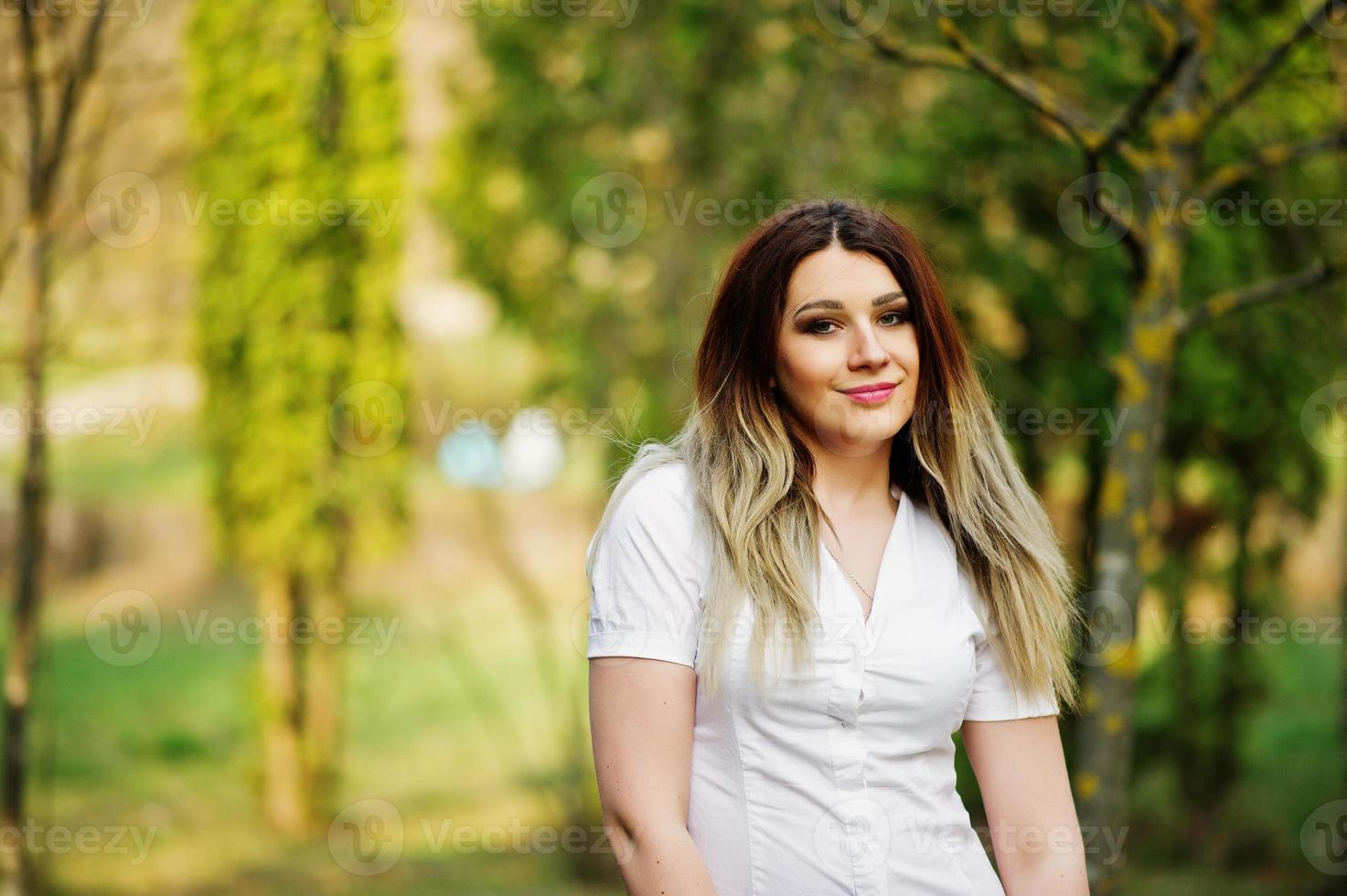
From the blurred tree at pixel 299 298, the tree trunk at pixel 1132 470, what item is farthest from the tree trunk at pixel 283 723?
the tree trunk at pixel 1132 470

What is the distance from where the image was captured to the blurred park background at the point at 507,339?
441 cm

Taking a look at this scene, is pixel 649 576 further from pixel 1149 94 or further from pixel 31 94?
pixel 31 94

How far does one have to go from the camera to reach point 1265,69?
2463 mm

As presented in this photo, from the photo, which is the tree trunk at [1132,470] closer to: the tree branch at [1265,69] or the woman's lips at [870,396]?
the tree branch at [1265,69]

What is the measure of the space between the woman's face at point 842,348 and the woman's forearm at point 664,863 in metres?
0.60

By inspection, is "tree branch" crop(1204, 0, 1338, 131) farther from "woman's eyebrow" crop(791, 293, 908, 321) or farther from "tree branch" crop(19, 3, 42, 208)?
"tree branch" crop(19, 3, 42, 208)

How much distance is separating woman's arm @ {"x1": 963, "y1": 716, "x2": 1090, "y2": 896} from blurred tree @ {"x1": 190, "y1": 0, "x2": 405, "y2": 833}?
4.93 meters

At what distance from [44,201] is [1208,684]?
5461 millimetres

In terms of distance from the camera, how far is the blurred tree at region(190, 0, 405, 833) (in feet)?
19.7

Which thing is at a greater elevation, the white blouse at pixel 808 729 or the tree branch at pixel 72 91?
the tree branch at pixel 72 91

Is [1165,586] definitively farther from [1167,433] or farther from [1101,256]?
[1101,256]

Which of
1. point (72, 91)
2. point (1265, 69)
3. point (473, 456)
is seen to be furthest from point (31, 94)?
point (473, 456)

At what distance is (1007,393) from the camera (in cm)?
500

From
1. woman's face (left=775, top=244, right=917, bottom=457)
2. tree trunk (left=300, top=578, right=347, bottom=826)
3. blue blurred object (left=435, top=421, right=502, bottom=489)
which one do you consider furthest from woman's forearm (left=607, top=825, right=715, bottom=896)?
tree trunk (left=300, top=578, right=347, bottom=826)
